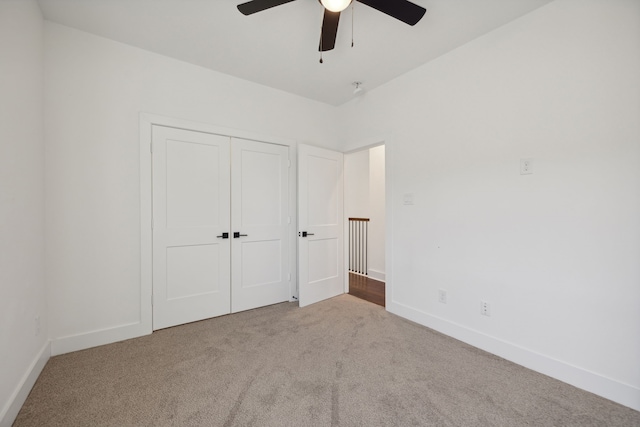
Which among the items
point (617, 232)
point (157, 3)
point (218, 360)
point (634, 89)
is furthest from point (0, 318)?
point (634, 89)

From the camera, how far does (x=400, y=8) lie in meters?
1.69

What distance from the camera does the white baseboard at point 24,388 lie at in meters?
1.44

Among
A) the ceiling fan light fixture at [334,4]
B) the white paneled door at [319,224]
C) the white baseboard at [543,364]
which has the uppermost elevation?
the ceiling fan light fixture at [334,4]

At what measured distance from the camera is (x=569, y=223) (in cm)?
186

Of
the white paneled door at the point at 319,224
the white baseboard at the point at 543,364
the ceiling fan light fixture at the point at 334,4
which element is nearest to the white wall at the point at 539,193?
the white baseboard at the point at 543,364

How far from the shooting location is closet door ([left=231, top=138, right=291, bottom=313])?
308 cm

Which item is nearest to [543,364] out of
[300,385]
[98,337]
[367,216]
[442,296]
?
[442,296]

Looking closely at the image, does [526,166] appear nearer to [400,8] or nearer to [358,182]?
[400,8]

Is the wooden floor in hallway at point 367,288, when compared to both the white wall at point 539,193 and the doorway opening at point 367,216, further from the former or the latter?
the white wall at point 539,193

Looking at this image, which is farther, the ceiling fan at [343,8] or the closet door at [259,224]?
the closet door at [259,224]

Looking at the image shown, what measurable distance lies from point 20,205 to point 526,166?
3.63 metres

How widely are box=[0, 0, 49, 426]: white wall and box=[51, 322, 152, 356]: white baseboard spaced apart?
11 cm

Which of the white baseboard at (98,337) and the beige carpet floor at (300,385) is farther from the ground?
the white baseboard at (98,337)

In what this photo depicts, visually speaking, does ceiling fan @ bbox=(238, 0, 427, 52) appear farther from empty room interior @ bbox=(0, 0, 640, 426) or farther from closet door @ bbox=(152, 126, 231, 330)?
closet door @ bbox=(152, 126, 231, 330)
